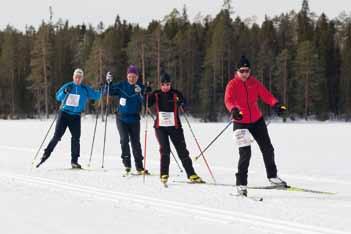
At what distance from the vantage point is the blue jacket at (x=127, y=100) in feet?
28.6

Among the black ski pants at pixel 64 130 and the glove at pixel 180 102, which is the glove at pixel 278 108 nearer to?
the glove at pixel 180 102

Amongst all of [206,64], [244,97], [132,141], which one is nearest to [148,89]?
[132,141]

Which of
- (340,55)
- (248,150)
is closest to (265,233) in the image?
(248,150)

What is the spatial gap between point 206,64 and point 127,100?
148 ft

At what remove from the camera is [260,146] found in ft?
22.5

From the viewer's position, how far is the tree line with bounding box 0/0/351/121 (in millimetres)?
52312

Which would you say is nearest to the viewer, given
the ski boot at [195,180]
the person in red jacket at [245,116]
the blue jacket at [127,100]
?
the person in red jacket at [245,116]

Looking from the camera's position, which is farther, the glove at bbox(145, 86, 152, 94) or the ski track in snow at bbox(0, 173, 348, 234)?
the glove at bbox(145, 86, 152, 94)

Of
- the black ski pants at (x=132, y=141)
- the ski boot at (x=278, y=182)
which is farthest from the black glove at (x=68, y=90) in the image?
the ski boot at (x=278, y=182)

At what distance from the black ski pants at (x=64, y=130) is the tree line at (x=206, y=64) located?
39.4 meters

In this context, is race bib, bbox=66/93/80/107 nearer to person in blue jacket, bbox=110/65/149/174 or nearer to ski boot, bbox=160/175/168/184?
person in blue jacket, bbox=110/65/149/174

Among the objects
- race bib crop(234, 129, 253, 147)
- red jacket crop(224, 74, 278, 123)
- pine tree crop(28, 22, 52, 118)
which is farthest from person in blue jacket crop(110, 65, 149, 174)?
pine tree crop(28, 22, 52, 118)

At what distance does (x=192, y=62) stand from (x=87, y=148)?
138 ft

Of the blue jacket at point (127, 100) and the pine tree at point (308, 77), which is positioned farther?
the pine tree at point (308, 77)
